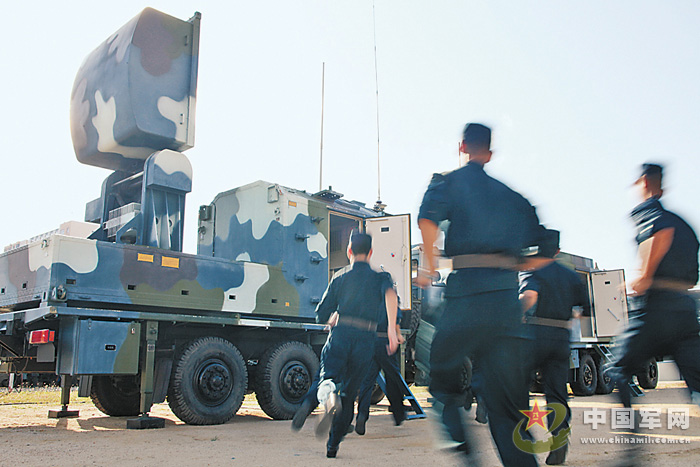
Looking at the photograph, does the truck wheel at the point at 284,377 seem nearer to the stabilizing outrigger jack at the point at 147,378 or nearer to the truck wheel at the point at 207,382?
the truck wheel at the point at 207,382

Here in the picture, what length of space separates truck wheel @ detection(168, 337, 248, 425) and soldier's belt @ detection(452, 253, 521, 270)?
4.96m

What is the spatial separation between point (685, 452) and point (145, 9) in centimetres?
762

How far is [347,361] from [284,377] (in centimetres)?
347

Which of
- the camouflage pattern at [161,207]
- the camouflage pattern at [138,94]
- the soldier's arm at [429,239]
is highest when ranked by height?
the camouflage pattern at [138,94]

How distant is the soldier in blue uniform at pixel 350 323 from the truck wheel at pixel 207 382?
9.00ft

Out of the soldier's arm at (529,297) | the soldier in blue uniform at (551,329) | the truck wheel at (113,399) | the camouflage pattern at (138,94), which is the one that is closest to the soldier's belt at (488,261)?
the soldier's arm at (529,297)

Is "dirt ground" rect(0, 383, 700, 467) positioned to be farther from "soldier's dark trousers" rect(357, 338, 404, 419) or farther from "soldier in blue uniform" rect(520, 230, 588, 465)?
"soldier in blue uniform" rect(520, 230, 588, 465)

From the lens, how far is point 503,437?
237 cm

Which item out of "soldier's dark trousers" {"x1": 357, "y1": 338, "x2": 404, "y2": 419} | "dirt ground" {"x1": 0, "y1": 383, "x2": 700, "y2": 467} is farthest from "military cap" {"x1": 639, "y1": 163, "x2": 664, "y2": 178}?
"soldier's dark trousers" {"x1": 357, "y1": 338, "x2": 404, "y2": 419}

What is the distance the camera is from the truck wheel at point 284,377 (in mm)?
7578

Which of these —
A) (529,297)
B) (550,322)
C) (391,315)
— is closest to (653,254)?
(529,297)

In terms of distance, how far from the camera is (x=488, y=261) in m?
2.55

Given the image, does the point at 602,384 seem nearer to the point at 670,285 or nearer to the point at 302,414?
the point at 302,414

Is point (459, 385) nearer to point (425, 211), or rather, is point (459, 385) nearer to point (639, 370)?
point (425, 211)
